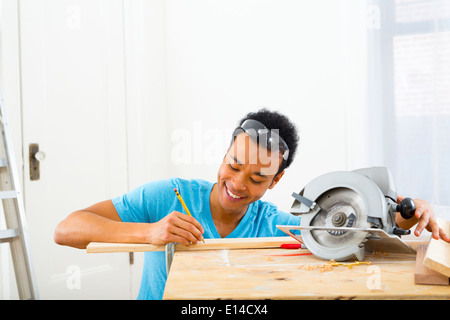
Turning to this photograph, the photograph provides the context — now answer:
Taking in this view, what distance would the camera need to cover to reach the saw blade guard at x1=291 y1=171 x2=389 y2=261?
1148 millimetres

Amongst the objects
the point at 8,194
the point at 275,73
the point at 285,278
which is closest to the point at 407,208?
the point at 285,278

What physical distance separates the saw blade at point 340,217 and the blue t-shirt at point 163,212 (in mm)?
489

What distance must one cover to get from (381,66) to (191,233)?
6.32ft

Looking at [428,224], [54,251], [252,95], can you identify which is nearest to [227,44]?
[252,95]

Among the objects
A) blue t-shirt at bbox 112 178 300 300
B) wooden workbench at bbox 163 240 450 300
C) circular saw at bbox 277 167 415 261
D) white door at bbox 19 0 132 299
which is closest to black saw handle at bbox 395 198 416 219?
circular saw at bbox 277 167 415 261

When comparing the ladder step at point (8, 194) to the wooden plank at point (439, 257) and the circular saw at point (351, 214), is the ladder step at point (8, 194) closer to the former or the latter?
the circular saw at point (351, 214)

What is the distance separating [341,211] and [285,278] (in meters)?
0.30

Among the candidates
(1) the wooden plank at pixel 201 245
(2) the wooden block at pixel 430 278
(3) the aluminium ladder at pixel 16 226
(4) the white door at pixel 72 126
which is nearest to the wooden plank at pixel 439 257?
(2) the wooden block at pixel 430 278

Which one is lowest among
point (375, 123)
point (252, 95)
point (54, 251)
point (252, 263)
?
point (54, 251)

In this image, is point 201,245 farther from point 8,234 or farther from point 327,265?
point 8,234

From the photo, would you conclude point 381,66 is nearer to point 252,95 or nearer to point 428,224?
point 252,95

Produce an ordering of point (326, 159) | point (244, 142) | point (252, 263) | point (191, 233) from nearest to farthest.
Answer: point (252, 263), point (191, 233), point (244, 142), point (326, 159)

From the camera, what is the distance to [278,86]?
3207 mm

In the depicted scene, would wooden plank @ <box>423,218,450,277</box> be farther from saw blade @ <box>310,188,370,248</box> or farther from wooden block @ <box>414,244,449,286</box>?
saw blade @ <box>310,188,370,248</box>
